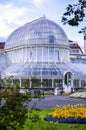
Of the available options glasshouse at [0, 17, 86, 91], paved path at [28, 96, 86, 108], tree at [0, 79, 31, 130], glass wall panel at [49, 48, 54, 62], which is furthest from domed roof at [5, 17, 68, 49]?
tree at [0, 79, 31, 130]

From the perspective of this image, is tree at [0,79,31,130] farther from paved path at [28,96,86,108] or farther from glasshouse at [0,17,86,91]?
glasshouse at [0,17,86,91]

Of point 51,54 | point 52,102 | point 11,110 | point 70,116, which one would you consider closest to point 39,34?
point 51,54

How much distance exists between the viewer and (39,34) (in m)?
74.4

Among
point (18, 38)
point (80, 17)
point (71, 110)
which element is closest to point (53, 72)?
point (18, 38)

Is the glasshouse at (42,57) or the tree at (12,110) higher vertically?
the glasshouse at (42,57)

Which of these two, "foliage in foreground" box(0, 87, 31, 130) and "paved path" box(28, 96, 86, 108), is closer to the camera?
"foliage in foreground" box(0, 87, 31, 130)

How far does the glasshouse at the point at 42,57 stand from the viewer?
67125 millimetres

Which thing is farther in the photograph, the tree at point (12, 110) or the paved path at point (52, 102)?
the paved path at point (52, 102)

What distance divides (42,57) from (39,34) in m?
4.17

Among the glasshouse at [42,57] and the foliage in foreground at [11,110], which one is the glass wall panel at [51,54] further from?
the foliage in foreground at [11,110]

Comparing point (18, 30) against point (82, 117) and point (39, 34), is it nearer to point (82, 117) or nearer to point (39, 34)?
point (39, 34)

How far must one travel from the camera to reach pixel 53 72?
66625 mm

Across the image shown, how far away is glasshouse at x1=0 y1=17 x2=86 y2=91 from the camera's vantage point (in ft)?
220

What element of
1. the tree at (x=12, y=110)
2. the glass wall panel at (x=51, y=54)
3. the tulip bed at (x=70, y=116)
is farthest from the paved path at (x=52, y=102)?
the glass wall panel at (x=51, y=54)
